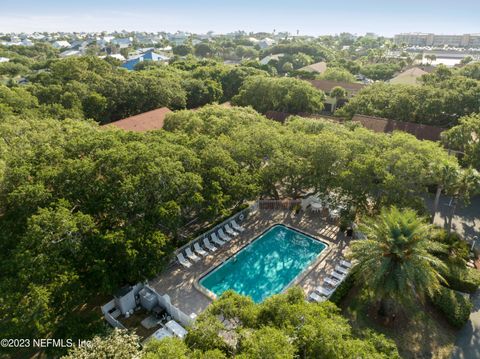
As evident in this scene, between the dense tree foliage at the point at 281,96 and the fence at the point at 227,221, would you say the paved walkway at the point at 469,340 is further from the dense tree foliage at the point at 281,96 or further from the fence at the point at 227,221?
the dense tree foliage at the point at 281,96

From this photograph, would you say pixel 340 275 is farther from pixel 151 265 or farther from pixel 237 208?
pixel 151 265

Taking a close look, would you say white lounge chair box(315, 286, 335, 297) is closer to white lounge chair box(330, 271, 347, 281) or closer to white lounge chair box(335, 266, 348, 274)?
white lounge chair box(330, 271, 347, 281)

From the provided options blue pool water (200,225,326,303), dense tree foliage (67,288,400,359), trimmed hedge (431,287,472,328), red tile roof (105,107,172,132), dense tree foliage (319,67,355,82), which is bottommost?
blue pool water (200,225,326,303)

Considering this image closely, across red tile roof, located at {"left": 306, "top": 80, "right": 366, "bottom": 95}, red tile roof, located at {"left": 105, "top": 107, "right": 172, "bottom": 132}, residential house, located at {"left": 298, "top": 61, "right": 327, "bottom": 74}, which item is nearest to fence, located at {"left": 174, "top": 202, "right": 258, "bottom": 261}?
red tile roof, located at {"left": 105, "top": 107, "right": 172, "bottom": 132}

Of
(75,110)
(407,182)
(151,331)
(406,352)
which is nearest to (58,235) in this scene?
(151,331)

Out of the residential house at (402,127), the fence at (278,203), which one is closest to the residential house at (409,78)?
the residential house at (402,127)

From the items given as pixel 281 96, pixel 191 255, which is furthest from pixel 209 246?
pixel 281 96

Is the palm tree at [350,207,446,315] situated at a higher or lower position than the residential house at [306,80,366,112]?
lower
